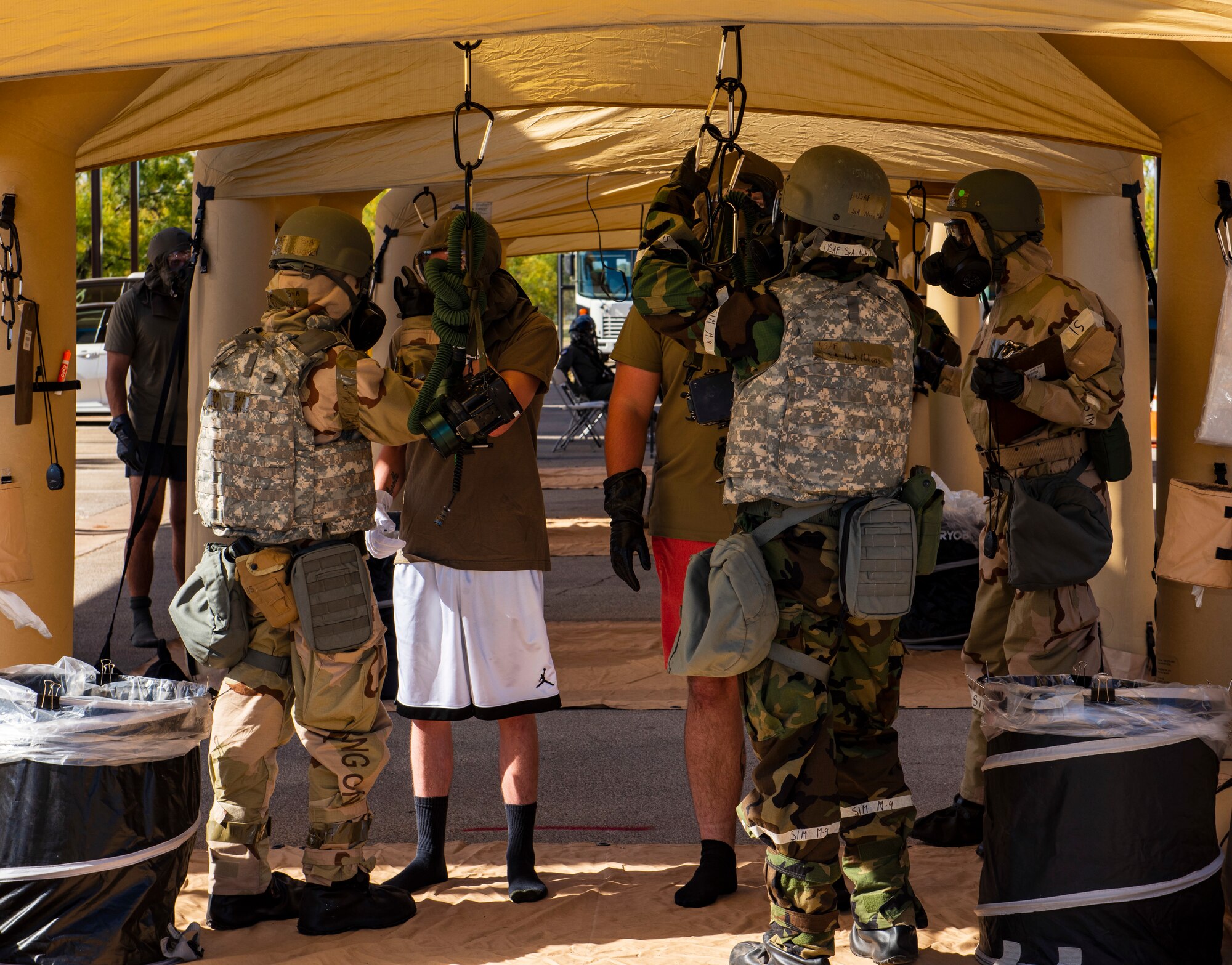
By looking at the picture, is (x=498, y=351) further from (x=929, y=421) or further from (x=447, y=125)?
(x=929, y=421)

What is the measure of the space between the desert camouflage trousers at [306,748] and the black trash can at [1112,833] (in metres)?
1.70

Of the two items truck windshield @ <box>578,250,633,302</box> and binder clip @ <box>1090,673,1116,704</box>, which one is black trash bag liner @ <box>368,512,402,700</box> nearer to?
binder clip @ <box>1090,673,1116,704</box>

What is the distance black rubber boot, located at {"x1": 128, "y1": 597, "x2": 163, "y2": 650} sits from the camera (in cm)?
654

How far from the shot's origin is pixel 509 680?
3820 millimetres

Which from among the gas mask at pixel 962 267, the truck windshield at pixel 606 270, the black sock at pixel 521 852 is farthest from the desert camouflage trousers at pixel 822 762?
the truck windshield at pixel 606 270

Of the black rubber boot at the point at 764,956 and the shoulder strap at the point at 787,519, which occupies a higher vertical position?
the shoulder strap at the point at 787,519

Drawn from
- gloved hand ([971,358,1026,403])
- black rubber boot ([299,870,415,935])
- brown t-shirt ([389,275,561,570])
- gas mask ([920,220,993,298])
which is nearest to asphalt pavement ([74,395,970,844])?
brown t-shirt ([389,275,561,570])

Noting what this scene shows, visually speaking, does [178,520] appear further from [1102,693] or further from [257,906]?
[1102,693]

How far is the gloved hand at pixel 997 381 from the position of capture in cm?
392

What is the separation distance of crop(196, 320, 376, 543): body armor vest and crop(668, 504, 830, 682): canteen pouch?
104 centimetres

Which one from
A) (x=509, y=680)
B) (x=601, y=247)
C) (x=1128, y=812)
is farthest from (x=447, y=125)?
(x=601, y=247)

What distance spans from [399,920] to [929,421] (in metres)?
6.80

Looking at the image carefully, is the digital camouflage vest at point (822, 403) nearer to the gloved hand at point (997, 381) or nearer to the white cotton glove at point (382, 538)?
the gloved hand at point (997, 381)

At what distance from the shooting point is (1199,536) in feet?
13.8
